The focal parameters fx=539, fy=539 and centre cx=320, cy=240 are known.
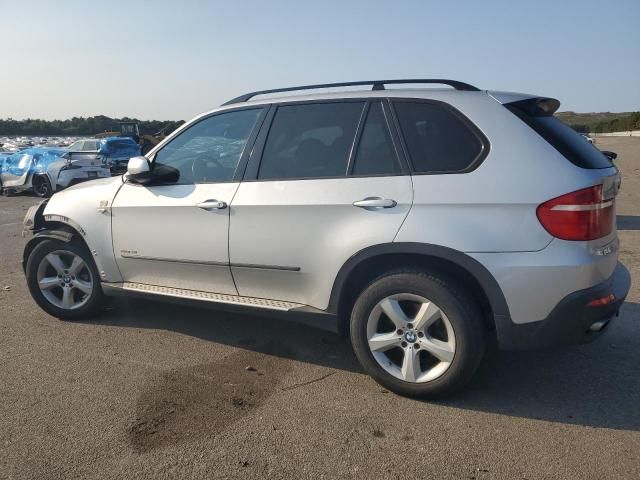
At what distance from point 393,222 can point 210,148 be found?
5.39ft

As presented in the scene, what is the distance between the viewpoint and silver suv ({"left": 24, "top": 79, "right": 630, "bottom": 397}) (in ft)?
9.52

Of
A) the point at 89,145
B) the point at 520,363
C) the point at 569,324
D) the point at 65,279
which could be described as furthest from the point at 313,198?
the point at 89,145

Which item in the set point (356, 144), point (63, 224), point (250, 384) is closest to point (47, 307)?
point (63, 224)

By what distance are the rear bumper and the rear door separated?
0.89 meters

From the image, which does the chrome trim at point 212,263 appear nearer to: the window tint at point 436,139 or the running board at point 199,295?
the running board at point 199,295

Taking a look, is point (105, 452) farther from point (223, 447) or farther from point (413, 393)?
point (413, 393)

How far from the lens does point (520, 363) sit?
379cm

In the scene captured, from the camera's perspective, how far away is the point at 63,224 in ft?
15.3

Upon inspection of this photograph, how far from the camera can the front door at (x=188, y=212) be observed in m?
3.79

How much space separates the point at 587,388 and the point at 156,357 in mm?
2956

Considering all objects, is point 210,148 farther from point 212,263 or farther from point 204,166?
point 212,263

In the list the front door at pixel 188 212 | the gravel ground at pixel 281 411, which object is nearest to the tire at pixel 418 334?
the gravel ground at pixel 281 411

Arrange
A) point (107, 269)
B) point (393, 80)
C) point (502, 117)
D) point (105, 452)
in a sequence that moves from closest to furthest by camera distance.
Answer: point (105, 452)
point (502, 117)
point (393, 80)
point (107, 269)

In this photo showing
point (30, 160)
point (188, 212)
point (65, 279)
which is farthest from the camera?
point (30, 160)
